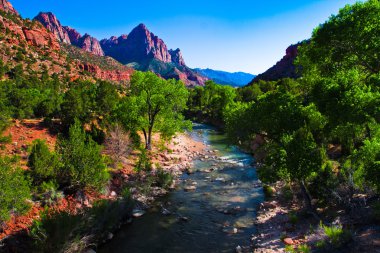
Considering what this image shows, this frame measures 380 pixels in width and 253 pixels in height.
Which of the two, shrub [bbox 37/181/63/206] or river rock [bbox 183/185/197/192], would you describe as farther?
river rock [bbox 183/185/197/192]

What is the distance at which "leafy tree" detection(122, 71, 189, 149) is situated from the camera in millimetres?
34281

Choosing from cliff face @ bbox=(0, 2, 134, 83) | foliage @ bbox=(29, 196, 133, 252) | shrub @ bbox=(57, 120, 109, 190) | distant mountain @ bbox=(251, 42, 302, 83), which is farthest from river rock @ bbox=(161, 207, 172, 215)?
distant mountain @ bbox=(251, 42, 302, 83)

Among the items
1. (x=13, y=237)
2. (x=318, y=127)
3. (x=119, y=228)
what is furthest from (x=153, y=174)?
(x=318, y=127)

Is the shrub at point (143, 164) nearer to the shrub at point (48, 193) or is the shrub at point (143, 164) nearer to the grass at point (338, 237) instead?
the shrub at point (48, 193)

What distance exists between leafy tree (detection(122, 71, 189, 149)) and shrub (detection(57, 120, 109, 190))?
1338 centimetres

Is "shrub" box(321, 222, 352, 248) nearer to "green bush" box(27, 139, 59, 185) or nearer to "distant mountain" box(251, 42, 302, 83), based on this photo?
"green bush" box(27, 139, 59, 185)

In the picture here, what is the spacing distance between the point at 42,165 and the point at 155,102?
18.5m

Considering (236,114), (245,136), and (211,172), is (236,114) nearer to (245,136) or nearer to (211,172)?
(245,136)

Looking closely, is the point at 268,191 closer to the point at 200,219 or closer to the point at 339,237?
the point at 200,219

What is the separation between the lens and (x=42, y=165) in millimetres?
18484

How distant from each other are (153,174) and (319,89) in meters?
17.6

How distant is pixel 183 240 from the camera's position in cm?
1684

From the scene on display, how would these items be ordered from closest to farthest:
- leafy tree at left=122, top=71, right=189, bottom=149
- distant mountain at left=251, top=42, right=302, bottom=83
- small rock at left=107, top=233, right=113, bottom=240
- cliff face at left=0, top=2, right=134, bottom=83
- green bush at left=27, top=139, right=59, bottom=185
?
small rock at left=107, top=233, right=113, bottom=240 < green bush at left=27, top=139, right=59, bottom=185 < leafy tree at left=122, top=71, right=189, bottom=149 < cliff face at left=0, top=2, right=134, bottom=83 < distant mountain at left=251, top=42, right=302, bottom=83

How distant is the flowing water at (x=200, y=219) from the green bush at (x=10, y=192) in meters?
5.00
